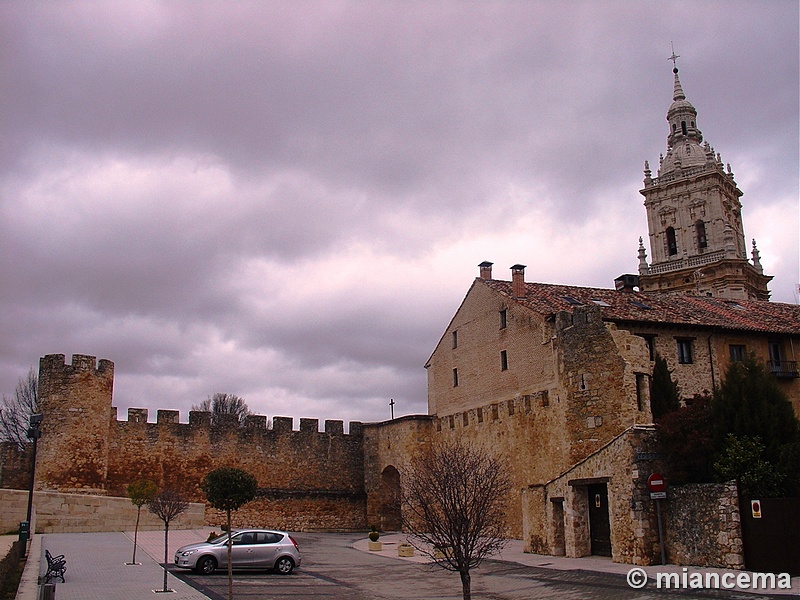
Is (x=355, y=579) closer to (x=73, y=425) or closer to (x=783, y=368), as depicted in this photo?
(x=73, y=425)

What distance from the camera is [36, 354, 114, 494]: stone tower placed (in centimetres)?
3200

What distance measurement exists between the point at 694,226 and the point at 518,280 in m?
38.5

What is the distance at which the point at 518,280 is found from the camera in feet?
113

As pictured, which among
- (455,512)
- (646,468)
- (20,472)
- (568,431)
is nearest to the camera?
(455,512)

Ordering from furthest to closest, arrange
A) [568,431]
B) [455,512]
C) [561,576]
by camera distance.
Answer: [568,431]
[561,576]
[455,512]

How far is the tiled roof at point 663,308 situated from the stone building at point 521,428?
14 cm

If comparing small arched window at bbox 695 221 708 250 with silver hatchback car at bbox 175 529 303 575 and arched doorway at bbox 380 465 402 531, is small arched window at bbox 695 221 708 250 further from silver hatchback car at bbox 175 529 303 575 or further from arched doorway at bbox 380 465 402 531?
silver hatchback car at bbox 175 529 303 575

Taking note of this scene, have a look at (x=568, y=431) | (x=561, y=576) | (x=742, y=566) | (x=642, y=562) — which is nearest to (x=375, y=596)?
(x=561, y=576)

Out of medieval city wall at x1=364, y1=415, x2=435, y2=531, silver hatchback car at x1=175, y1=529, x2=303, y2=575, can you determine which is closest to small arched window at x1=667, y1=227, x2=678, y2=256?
medieval city wall at x1=364, y1=415, x2=435, y2=531

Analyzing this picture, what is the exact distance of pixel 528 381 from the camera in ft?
104

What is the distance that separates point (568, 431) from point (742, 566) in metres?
10.4

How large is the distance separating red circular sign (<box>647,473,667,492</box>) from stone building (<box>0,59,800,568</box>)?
14.5 inches

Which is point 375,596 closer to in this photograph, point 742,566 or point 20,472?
point 742,566

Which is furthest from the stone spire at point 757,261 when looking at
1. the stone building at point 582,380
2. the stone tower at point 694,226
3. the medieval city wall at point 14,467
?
the medieval city wall at point 14,467
